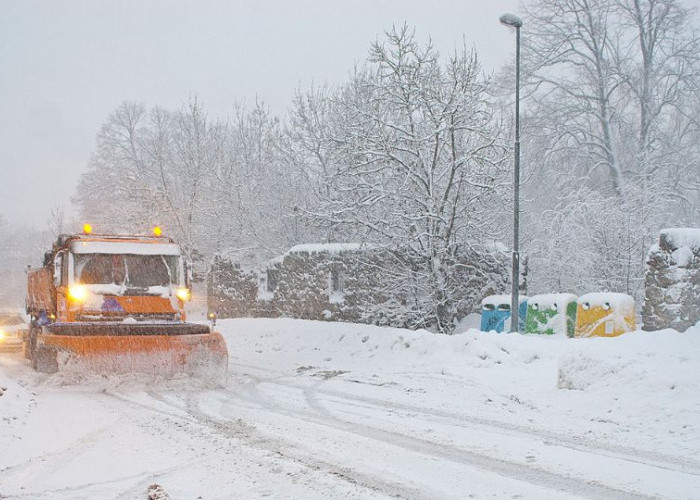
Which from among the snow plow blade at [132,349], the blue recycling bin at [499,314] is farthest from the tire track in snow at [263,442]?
the blue recycling bin at [499,314]

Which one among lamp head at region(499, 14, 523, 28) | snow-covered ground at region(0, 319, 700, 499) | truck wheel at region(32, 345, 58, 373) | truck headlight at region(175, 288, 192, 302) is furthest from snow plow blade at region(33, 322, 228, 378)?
lamp head at region(499, 14, 523, 28)

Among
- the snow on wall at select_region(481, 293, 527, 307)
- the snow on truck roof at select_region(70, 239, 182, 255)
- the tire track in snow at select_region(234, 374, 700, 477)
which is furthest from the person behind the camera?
the snow on wall at select_region(481, 293, 527, 307)

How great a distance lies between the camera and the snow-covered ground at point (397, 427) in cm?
538

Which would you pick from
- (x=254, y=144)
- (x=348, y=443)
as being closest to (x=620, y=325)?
(x=348, y=443)

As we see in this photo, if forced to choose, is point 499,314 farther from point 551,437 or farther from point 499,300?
point 551,437

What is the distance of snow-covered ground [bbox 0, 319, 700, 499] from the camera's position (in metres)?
5.38

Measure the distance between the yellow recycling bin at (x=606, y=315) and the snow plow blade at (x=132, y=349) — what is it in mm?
6990

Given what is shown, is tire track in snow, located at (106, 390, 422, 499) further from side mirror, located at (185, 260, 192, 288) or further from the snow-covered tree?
the snow-covered tree

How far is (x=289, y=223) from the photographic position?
94.1 feet

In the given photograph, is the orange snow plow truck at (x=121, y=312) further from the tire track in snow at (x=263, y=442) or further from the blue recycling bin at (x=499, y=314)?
the blue recycling bin at (x=499, y=314)

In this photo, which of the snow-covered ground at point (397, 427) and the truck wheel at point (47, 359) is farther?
the truck wheel at point (47, 359)

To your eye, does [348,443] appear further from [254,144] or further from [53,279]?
[254,144]

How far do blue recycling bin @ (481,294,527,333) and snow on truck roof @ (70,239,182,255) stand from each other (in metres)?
7.64

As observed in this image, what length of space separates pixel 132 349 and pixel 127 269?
82.6 inches
